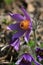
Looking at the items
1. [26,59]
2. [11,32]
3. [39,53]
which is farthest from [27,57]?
[11,32]

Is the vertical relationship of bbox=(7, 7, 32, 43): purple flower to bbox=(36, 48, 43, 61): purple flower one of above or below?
above

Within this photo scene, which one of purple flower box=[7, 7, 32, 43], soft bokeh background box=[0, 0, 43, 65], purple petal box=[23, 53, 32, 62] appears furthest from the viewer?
soft bokeh background box=[0, 0, 43, 65]

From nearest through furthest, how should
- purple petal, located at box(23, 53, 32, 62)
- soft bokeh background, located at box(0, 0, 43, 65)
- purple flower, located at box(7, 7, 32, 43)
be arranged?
purple petal, located at box(23, 53, 32, 62)
purple flower, located at box(7, 7, 32, 43)
soft bokeh background, located at box(0, 0, 43, 65)

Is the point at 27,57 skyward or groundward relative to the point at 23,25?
groundward

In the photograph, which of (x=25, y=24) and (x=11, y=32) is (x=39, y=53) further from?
(x=11, y=32)

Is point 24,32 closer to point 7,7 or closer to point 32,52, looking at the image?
point 32,52

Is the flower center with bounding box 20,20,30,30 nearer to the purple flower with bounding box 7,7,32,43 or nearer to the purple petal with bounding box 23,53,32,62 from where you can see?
the purple flower with bounding box 7,7,32,43

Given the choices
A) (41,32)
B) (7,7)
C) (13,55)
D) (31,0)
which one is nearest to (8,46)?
(13,55)

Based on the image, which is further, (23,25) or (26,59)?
(23,25)

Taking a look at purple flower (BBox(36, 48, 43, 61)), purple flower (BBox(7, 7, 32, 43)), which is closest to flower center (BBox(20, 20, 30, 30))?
purple flower (BBox(7, 7, 32, 43))

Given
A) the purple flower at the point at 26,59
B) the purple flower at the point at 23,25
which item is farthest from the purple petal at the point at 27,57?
the purple flower at the point at 23,25

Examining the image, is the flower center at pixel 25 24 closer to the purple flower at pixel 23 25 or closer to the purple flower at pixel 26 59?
the purple flower at pixel 23 25

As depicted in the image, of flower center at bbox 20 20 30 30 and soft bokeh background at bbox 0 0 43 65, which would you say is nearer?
flower center at bbox 20 20 30 30
